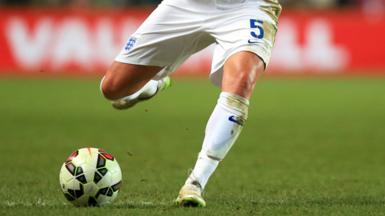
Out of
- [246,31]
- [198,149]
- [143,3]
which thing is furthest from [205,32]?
[143,3]

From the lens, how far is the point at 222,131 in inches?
223

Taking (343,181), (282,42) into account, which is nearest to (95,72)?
(282,42)

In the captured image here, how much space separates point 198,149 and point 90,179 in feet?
12.7

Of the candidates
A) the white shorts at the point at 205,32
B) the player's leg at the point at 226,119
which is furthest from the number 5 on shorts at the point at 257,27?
the player's leg at the point at 226,119

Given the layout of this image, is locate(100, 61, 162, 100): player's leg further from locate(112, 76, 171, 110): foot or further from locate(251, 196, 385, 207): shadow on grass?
locate(251, 196, 385, 207): shadow on grass

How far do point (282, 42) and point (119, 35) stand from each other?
3761 mm

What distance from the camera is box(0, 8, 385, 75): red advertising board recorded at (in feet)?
63.8

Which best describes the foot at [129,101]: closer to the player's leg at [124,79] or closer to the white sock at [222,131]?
the player's leg at [124,79]

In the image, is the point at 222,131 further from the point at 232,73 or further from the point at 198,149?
the point at 198,149

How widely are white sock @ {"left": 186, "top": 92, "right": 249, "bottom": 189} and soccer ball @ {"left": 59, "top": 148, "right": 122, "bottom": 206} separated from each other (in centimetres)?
53

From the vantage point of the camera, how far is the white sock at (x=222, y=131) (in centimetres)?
566

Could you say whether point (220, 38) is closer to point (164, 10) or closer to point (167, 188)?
point (164, 10)

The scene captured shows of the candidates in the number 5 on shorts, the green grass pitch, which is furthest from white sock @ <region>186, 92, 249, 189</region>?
the number 5 on shorts

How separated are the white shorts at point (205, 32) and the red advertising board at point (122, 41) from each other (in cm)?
1306
